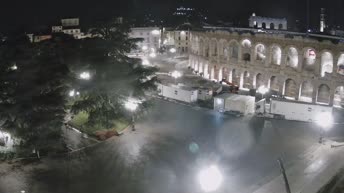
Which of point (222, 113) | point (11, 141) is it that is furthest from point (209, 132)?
point (11, 141)

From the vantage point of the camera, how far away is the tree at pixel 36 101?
30.8 m

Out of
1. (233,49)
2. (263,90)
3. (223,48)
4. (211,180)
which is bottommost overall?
(211,180)

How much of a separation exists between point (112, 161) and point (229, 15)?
127 meters

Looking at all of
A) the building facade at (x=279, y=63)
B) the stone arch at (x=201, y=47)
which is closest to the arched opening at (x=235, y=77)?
the building facade at (x=279, y=63)

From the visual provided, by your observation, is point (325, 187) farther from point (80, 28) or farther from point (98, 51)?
point (80, 28)

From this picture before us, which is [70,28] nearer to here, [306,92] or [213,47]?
[213,47]

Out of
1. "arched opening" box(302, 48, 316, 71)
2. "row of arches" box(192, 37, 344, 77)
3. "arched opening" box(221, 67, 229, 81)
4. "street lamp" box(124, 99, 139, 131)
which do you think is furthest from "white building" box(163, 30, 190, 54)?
"street lamp" box(124, 99, 139, 131)

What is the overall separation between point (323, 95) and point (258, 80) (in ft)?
29.7

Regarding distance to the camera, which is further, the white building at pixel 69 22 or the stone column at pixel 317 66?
the white building at pixel 69 22

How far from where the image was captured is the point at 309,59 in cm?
5522

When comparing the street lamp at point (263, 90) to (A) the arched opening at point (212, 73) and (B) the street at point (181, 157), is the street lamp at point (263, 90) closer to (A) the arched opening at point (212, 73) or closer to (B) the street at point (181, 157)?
(B) the street at point (181, 157)

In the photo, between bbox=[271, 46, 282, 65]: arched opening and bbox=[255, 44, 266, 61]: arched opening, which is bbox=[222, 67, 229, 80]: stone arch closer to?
bbox=[255, 44, 266, 61]: arched opening

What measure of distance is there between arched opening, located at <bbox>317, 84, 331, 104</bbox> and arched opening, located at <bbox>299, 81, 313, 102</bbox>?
1.08 metres

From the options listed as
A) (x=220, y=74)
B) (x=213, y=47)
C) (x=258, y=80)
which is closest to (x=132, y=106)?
(x=258, y=80)
